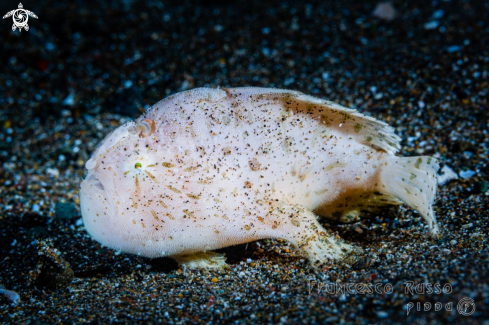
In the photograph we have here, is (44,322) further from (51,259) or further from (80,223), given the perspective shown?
(80,223)

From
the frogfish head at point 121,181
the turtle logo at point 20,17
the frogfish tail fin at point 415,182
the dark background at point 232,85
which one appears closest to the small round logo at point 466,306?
the dark background at point 232,85

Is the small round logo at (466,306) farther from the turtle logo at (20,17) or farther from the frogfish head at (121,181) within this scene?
the turtle logo at (20,17)

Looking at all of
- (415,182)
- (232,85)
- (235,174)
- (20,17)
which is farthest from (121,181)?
(20,17)

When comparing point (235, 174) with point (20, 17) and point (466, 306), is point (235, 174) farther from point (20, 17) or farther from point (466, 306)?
point (20, 17)

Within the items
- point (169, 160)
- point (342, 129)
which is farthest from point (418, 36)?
point (169, 160)

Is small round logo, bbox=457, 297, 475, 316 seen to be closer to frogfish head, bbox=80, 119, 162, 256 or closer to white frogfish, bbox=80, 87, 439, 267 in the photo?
white frogfish, bbox=80, 87, 439, 267

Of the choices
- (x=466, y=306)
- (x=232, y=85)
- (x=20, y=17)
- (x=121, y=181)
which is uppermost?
(x=20, y=17)
